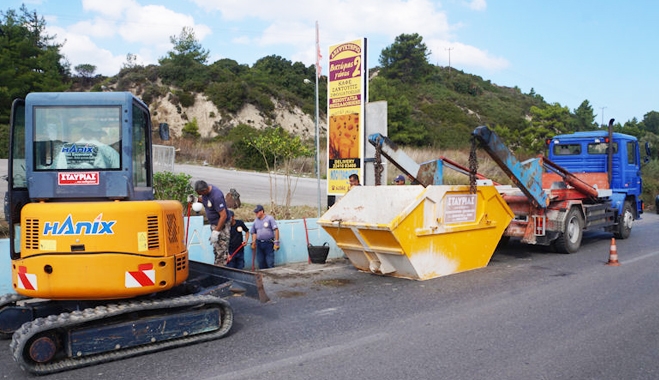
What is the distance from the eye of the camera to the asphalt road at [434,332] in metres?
4.93

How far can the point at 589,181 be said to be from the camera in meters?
13.9

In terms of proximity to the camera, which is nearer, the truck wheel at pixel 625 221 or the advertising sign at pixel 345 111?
the advertising sign at pixel 345 111

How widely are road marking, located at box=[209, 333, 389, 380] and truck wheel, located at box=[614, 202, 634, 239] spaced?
34.2ft

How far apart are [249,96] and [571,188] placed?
47.7 meters

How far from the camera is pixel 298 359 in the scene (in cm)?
520

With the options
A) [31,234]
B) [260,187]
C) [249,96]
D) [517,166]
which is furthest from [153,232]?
[249,96]

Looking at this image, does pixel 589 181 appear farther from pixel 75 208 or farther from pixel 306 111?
pixel 306 111

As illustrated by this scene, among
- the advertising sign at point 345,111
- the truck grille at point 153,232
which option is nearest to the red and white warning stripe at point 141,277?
the truck grille at point 153,232

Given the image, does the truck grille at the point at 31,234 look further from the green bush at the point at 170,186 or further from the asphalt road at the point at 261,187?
the asphalt road at the point at 261,187

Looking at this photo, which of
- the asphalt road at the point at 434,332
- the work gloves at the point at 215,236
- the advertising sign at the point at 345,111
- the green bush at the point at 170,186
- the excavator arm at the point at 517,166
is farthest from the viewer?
the green bush at the point at 170,186

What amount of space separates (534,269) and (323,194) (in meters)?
12.8

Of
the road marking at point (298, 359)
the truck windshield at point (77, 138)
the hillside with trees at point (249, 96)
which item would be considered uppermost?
the hillside with trees at point (249, 96)

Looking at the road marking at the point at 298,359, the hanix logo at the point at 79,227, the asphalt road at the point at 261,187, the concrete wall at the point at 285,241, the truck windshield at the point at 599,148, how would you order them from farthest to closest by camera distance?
the asphalt road at the point at 261,187, the truck windshield at the point at 599,148, the concrete wall at the point at 285,241, the hanix logo at the point at 79,227, the road marking at the point at 298,359

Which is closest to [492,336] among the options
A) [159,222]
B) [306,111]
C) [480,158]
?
[159,222]
